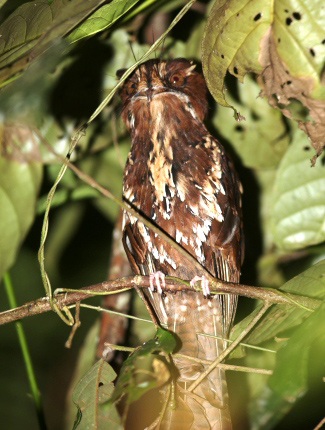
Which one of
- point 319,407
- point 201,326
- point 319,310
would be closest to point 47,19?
→ point 319,310

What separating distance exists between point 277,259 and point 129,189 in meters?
1.22

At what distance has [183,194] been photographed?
2.78 meters

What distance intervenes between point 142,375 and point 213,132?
222cm

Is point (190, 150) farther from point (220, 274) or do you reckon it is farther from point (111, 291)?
point (111, 291)

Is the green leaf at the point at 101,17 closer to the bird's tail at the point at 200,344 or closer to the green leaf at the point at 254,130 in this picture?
the green leaf at the point at 254,130

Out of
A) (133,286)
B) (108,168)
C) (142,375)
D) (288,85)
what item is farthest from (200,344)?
(288,85)

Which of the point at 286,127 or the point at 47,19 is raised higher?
the point at 47,19

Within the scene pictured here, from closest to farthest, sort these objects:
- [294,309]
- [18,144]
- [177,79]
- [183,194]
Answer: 1. [294,309]
2. [18,144]
3. [183,194]
4. [177,79]

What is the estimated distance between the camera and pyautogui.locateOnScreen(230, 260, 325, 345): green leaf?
75.6 inches

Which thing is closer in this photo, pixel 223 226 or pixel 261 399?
pixel 261 399

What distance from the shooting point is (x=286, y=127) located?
3.25 meters

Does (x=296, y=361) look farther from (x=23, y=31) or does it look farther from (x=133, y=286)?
(x=23, y=31)

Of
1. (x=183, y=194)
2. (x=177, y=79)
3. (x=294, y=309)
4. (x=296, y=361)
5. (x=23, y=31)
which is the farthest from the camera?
(x=177, y=79)

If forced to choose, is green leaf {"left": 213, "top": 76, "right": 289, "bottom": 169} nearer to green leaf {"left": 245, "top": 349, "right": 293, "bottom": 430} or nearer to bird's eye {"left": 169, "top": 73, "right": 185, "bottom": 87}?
bird's eye {"left": 169, "top": 73, "right": 185, "bottom": 87}
